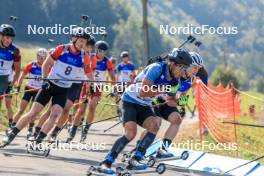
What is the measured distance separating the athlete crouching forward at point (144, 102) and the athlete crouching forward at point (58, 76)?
235cm

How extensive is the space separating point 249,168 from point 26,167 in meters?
3.78

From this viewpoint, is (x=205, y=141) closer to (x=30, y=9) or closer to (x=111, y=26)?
(x=30, y=9)

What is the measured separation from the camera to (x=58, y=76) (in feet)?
36.8

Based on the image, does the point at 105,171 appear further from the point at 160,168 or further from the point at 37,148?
the point at 37,148

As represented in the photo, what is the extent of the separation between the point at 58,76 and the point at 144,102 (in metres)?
2.88

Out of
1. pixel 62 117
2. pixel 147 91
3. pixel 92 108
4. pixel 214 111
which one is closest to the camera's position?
pixel 147 91

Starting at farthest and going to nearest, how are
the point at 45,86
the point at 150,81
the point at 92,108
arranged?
the point at 92,108 < the point at 45,86 < the point at 150,81

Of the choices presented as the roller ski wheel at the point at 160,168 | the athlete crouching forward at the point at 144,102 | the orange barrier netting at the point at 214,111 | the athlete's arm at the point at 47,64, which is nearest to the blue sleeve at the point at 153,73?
the athlete crouching forward at the point at 144,102

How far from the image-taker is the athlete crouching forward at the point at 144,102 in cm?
844

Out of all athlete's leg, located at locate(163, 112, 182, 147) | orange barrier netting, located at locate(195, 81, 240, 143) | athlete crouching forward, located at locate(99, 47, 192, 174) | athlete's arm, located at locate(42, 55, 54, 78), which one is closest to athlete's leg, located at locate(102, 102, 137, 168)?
athlete crouching forward, located at locate(99, 47, 192, 174)

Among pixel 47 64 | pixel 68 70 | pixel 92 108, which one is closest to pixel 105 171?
pixel 47 64

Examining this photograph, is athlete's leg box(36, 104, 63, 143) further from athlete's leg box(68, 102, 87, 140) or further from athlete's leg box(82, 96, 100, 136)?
athlete's leg box(82, 96, 100, 136)

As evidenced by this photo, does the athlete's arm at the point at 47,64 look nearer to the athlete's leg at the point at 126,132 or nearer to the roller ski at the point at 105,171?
the athlete's leg at the point at 126,132

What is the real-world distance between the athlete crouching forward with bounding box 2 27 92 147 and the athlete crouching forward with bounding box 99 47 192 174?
235 cm
